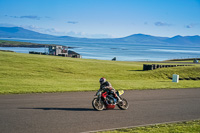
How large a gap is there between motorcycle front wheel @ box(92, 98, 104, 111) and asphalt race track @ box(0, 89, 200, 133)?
32 centimetres

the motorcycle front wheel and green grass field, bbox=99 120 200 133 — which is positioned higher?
the motorcycle front wheel

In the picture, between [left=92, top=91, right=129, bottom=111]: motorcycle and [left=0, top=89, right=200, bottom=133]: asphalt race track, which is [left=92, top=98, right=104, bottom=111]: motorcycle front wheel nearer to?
[left=92, top=91, right=129, bottom=111]: motorcycle

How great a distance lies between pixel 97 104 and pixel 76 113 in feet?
4.31

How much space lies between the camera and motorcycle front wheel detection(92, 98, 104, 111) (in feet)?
43.8

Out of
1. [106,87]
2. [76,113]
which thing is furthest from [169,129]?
[76,113]

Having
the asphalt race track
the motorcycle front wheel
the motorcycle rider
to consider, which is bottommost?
the asphalt race track

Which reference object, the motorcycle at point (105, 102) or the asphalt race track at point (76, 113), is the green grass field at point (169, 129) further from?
the motorcycle at point (105, 102)

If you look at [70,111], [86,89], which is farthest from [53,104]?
[86,89]

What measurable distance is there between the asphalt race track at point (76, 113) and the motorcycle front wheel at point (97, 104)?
32cm

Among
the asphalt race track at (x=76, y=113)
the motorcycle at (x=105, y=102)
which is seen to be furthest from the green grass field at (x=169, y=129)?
the motorcycle at (x=105, y=102)

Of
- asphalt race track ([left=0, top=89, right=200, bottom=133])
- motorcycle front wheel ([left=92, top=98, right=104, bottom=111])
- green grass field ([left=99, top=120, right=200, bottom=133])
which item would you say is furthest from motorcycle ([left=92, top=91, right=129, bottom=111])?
green grass field ([left=99, top=120, right=200, bottom=133])

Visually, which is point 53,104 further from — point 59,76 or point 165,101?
point 59,76

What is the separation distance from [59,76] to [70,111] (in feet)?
57.6

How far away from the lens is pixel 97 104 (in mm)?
13477
